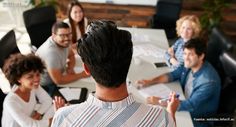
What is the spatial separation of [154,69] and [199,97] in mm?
701

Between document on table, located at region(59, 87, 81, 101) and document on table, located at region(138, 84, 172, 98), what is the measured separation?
0.49 metres

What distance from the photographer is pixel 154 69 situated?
2.79 metres

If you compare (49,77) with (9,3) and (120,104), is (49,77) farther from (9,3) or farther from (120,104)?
(9,3)

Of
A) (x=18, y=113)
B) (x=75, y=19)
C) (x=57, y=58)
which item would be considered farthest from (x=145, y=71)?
(x=18, y=113)

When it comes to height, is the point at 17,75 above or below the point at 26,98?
above

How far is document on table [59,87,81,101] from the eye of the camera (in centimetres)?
225

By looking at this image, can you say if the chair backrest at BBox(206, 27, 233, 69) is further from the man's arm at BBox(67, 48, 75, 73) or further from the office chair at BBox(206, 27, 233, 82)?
the man's arm at BBox(67, 48, 75, 73)

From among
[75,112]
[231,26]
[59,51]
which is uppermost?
[75,112]

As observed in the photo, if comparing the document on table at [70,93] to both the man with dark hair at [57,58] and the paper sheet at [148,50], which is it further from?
the paper sheet at [148,50]

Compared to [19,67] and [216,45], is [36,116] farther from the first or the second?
[216,45]

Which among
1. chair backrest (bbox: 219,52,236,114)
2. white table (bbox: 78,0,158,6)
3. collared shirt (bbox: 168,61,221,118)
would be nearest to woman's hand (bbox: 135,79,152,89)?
collared shirt (bbox: 168,61,221,118)

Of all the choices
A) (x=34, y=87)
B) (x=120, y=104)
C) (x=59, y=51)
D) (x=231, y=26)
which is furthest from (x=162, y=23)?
(x=120, y=104)

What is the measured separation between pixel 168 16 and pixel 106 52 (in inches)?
135

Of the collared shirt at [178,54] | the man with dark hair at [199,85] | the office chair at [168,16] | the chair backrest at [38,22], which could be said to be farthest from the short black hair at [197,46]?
the office chair at [168,16]
